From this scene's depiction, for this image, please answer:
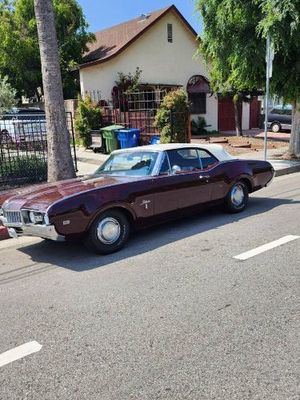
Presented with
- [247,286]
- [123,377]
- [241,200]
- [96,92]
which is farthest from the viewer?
[96,92]

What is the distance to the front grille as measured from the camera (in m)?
5.40

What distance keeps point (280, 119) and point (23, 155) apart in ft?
60.6

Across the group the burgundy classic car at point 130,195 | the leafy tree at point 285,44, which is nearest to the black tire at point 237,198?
the burgundy classic car at point 130,195

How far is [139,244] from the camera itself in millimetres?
5930

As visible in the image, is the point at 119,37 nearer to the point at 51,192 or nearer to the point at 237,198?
the point at 237,198

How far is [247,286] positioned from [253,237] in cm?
173

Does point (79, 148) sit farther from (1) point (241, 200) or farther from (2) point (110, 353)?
(2) point (110, 353)

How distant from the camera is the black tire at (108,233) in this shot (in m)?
5.38

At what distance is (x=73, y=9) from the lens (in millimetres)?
23047

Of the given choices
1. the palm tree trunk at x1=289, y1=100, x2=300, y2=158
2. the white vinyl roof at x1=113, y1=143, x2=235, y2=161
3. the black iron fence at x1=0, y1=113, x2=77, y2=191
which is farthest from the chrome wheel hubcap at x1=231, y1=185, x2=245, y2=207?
the palm tree trunk at x1=289, y1=100, x2=300, y2=158

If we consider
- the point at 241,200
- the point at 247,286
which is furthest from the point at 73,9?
the point at 247,286

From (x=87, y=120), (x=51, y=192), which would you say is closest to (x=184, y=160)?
(x=51, y=192)

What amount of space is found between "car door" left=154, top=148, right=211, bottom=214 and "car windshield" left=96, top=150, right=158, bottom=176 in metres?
0.21

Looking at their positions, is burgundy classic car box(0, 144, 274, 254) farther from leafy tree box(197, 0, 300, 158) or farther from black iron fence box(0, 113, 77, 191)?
leafy tree box(197, 0, 300, 158)
